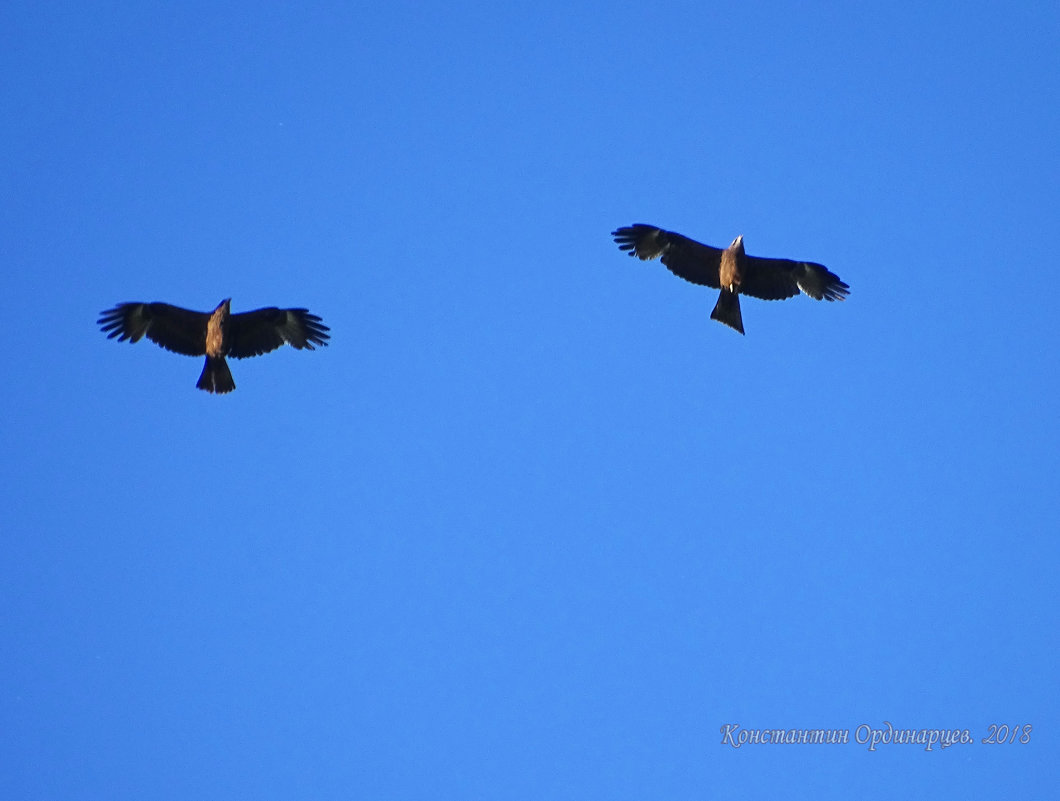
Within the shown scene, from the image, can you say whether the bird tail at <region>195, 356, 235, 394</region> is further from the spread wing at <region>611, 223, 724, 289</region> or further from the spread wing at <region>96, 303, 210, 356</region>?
the spread wing at <region>611, 223, 724, 289</region>

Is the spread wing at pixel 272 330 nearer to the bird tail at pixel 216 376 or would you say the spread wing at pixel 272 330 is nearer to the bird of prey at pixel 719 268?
the bird tail at pixel 216 376

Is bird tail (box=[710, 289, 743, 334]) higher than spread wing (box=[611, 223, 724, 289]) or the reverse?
the reverse

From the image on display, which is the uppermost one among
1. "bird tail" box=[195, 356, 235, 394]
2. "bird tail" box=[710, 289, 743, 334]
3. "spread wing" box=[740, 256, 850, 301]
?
"spread wing" box=[740, 256, 850, 301]

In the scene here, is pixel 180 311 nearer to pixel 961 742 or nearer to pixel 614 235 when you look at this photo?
pixel 614 235

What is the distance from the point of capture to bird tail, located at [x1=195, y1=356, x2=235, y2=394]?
62.2 feet

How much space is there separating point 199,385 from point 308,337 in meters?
1.53

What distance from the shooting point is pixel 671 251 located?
1947 centimetres

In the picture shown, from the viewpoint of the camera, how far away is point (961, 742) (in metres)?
20.4

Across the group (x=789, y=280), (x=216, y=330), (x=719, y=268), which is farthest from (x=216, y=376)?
(x=789, y=280)

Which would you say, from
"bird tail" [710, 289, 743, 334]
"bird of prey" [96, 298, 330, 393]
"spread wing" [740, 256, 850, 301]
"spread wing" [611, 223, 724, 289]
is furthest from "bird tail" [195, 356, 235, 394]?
"spread wing" [740, 256, 850, 301]

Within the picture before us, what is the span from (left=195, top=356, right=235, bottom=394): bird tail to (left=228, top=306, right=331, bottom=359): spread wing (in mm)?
254

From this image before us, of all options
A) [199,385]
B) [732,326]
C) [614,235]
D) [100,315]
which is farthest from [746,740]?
[100,315]

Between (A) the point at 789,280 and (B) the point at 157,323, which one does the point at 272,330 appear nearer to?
(B) the point at 157,323

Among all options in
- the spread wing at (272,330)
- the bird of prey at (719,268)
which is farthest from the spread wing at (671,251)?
the spread wing at (272,330)
